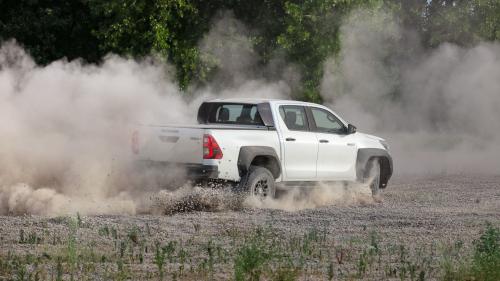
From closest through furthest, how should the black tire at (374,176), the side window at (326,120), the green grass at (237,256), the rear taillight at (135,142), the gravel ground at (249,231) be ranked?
the green grass at (237,256) < the gravel ground at (249,231) < the rear taillight at (135,142) < the side window at (326,120) < the black tire at (374,176)

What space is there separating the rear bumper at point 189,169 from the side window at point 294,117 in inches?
83.6

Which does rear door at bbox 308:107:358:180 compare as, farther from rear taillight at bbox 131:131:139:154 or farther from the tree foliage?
the tree foliage

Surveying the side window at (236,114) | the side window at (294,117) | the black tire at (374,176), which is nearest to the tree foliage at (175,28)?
the black tire at (374,176)

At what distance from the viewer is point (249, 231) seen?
1309cm

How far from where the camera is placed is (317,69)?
29.5 metres

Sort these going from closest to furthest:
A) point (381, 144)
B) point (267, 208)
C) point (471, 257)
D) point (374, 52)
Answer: point (471, 257), point (267, 208), point (381, 144), point (374, 52)

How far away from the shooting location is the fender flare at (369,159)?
1838 centimetres

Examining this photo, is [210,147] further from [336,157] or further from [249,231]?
[336,157]

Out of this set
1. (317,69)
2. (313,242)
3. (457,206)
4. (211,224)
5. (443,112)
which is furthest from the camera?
(443,112)

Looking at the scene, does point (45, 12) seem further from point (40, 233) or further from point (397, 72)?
point (40, 233)

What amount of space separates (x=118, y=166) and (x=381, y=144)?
547cm

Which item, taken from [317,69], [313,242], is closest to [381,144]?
[313,242]

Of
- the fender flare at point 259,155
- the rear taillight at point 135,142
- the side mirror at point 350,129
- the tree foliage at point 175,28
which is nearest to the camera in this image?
the fender flare at point 259,155

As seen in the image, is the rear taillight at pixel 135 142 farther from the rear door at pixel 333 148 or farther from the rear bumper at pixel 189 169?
the rear door at pixel 333 148
